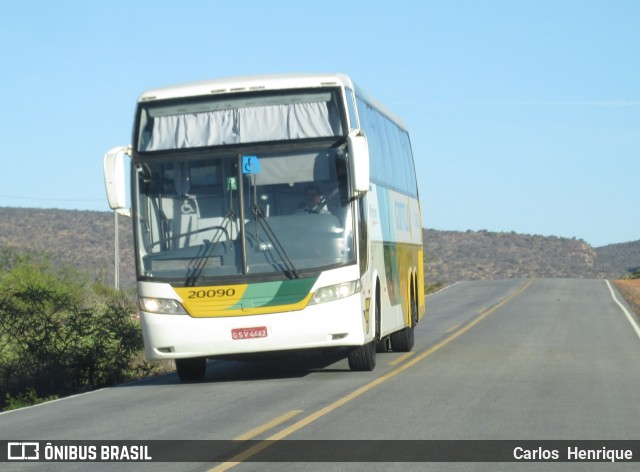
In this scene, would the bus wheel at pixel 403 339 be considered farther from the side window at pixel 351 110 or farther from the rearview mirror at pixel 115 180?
the rearview mirror at pixel 115 180

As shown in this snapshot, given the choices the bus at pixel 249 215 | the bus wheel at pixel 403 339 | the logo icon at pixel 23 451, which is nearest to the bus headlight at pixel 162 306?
the bus at pixel 249 215

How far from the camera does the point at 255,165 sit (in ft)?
51.5

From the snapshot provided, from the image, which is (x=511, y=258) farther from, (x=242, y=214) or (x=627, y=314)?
(x=242, y=214)

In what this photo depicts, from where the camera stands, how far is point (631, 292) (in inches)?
Result: 1892

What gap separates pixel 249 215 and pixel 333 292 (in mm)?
1485

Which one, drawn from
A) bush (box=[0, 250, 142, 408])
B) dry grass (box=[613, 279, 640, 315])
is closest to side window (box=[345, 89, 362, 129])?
bush (box=[0, 250, 142, 408])

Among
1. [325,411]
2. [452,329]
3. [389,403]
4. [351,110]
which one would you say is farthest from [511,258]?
[325,411]

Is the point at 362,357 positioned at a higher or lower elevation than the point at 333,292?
lower

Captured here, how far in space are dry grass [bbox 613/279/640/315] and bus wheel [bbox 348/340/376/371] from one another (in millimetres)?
19777

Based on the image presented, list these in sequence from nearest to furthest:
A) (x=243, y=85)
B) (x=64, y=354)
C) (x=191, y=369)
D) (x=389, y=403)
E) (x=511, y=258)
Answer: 1. (x=389, y=403)
2. (x=243, y=85)
3. (x=191, y=369)
4. (x=64, y=354)
5. (x=511, y=258)

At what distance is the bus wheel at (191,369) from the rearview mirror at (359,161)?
12.2ft

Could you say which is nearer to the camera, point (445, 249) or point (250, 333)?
point (250, 333)

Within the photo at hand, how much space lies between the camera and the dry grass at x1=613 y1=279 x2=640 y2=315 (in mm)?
39406
